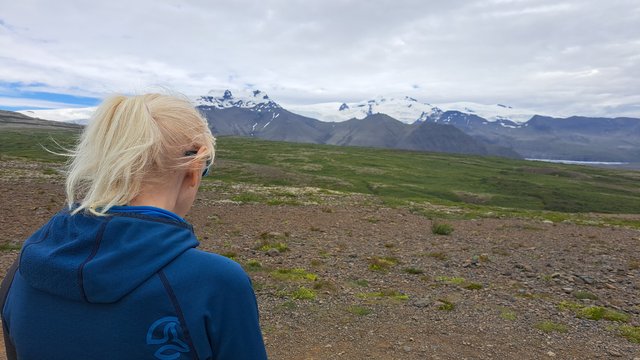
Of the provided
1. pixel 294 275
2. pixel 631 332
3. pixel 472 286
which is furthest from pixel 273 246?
pixel 631 332

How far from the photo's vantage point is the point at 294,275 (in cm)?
1639

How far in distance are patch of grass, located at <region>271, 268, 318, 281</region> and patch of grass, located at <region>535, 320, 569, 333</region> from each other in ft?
24.0

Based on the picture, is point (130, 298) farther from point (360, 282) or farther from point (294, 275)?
point (360, 282)

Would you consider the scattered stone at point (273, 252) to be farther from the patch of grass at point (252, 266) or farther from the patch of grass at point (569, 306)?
the patch of grass at point (569, 306)

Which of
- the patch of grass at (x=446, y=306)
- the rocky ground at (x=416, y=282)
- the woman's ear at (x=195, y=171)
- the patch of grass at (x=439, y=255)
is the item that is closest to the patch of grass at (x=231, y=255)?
the rocky ground at (x=416, y=282)

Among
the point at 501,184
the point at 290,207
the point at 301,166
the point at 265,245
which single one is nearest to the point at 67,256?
the point at 265,245

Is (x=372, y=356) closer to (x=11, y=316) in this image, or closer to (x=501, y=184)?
(x=11, y=316)

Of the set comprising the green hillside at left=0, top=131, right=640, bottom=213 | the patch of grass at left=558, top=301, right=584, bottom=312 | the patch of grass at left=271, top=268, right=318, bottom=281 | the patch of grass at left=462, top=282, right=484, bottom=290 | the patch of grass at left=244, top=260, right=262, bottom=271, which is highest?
the patch of grass at left=558, top=301, right=584, bottom=312

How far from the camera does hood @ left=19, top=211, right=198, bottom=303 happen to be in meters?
2.21

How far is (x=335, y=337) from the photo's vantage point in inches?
455

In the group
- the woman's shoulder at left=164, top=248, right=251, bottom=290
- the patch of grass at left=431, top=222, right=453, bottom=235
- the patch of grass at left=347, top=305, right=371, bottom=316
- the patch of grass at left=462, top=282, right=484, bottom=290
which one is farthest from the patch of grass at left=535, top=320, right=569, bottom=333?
the patch of grass at left=431, top=222, right=453, bottom=235

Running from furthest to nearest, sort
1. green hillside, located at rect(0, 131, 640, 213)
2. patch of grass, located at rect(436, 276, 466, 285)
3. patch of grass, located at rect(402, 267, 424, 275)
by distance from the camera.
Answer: green hillside, located at rect(0, 131, 640, 213) → patch of grass, located at rect(402, 267, 424, 275) → patch of grass, located at rect(436, 276, 466, 285)

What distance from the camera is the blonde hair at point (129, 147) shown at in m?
2.55

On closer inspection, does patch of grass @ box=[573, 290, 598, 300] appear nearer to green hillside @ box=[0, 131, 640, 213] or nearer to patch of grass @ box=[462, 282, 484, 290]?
patch of grass @ box=[462, 282, 484, 290]
